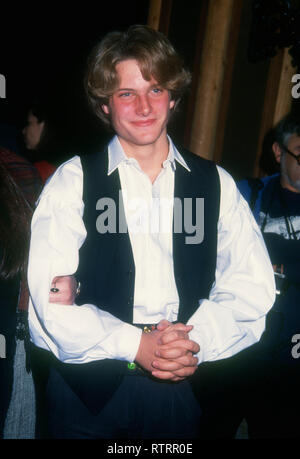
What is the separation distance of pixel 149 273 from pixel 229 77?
2302mm

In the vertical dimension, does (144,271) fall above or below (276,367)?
above

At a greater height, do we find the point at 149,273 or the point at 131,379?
the point at 149,273

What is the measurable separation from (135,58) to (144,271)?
659 millimetres

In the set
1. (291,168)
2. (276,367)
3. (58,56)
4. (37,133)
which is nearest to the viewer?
(276,367)

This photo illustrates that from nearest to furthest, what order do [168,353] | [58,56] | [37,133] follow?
[168,353]
[37,133]
[58,56]

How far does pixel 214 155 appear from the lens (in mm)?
3250

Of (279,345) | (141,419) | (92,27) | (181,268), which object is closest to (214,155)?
(92,27)

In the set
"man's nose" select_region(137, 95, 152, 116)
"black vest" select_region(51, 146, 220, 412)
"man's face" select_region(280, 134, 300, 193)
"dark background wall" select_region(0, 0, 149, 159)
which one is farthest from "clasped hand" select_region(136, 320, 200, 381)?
"dark background wall" select_region(0, 0, 149, 159)

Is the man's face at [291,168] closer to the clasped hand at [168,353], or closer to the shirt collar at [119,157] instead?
the shirt collar at [119,157]

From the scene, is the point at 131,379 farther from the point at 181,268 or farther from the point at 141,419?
the point at 181,268

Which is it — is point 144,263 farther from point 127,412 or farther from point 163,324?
point 127,412

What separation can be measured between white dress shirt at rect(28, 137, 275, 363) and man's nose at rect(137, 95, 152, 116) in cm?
15

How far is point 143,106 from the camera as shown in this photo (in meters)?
1.21

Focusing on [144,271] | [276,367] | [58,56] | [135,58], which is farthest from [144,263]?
[58,56]
